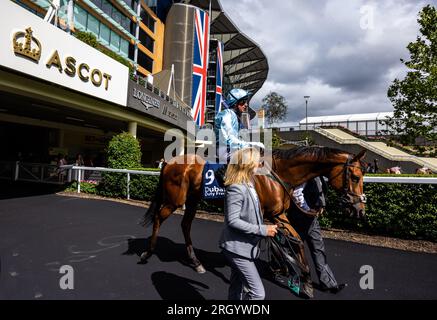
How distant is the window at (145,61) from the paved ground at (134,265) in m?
26.1

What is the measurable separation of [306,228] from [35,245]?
4282mm

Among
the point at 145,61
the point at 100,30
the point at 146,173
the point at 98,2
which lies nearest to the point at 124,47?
the point at 100,30

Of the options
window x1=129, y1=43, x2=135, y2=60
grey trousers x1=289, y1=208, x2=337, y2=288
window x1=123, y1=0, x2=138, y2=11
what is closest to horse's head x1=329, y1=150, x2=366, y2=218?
grey trousers x1=289, y1=208, x2=337, y2=288

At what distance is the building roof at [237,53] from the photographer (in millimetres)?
40500

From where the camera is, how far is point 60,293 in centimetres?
276

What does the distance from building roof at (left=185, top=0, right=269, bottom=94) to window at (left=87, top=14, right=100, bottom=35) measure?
20.5 m

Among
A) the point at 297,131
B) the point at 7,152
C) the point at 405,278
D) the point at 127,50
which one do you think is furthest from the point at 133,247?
the point at 297,131

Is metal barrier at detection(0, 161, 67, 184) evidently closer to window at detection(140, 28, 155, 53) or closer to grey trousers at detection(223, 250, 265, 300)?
grey trousers at detection(223, 250, 265, 300)

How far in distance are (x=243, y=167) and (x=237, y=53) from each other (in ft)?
179

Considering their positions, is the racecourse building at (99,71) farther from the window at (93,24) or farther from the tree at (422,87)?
the tree at (422,87)

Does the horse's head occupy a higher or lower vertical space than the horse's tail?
higher

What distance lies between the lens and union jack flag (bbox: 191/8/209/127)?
32688 millimetres

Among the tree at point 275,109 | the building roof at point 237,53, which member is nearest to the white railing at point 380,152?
the tree at point 275,109
